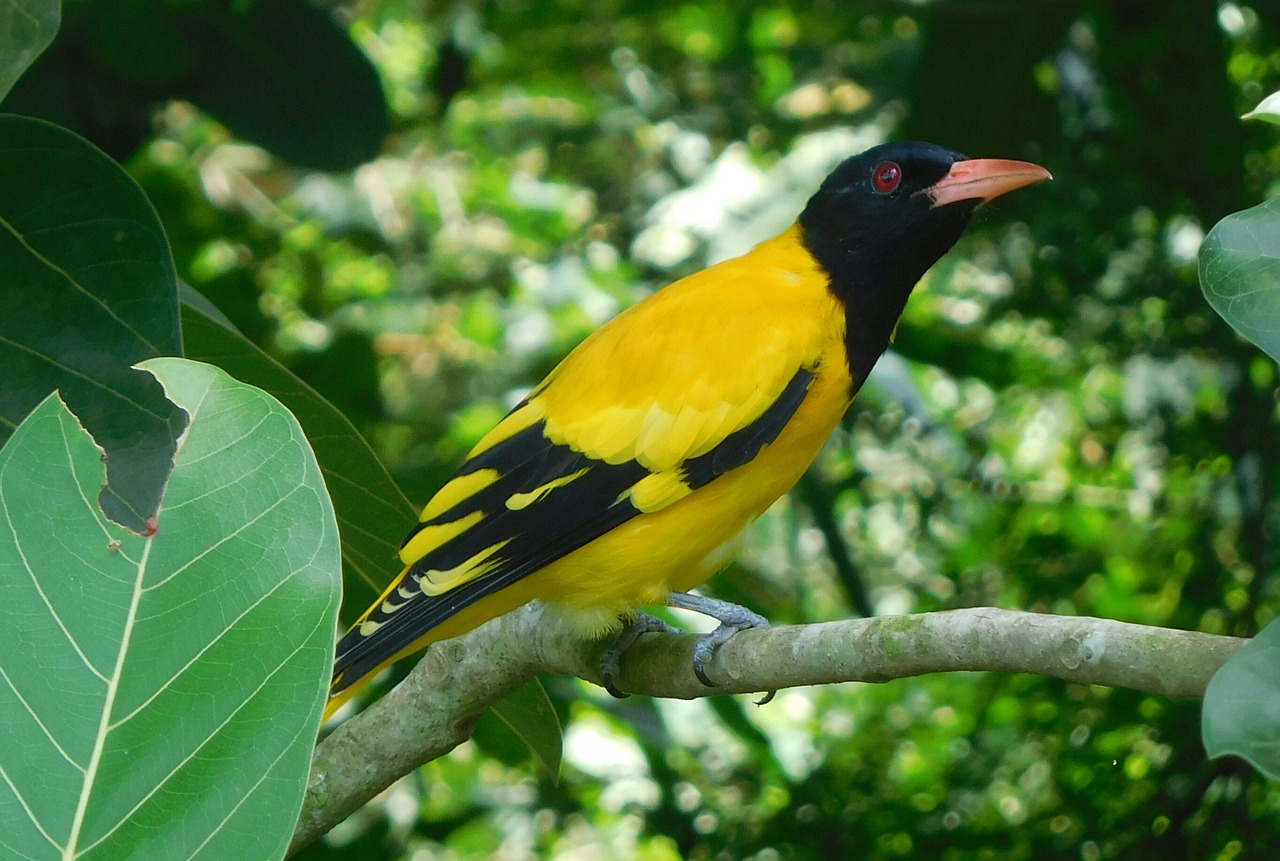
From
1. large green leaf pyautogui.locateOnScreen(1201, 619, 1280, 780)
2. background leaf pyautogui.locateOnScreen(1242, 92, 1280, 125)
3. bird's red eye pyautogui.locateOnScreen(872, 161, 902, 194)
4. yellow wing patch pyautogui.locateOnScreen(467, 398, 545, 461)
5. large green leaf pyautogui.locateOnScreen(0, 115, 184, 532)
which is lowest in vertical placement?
yellow wing patch pyautogui.locateOnScreen(467, 398, 545, 461)

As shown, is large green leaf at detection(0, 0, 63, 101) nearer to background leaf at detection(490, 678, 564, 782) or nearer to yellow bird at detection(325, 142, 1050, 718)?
yellow bird at detection(325, 142, 1050, 718)

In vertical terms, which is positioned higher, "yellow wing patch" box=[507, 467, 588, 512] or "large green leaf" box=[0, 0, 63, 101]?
"large green leaf" box=[0, 0, 63, 101]

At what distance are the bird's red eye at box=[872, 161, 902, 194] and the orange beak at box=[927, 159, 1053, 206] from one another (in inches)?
3.1

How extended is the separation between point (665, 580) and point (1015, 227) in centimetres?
177

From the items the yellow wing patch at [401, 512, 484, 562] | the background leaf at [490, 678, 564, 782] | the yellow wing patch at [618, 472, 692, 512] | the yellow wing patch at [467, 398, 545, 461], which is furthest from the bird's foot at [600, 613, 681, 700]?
the yellow wing patch at [467, 398, 545, 461]

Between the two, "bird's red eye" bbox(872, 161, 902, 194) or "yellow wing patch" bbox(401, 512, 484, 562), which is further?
"bird's red eye" bbox(872, 161, 902, 194)

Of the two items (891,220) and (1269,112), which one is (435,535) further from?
(1269,112)

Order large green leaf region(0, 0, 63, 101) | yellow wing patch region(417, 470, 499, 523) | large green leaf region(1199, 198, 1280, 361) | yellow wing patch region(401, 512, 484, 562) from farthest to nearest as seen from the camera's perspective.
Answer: yellow wing patch region(417, 470, 499, 523)
yellow wing patch region(401, 512, 484, 562)
large green leaf region(0, 0, 63, 101)
large green leaf region(1199, 198, 1280, 361)

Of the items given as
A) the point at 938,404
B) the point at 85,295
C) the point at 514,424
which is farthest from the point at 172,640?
the point at 938,404

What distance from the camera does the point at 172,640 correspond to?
4.00 ft

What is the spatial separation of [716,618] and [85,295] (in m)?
1.23

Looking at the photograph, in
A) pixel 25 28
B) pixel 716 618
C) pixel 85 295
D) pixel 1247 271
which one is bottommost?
pixel 716 618

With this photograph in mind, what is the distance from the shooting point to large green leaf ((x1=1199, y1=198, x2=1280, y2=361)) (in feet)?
4.45

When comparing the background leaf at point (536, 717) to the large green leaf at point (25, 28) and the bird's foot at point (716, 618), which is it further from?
the large green leaf at point (25, 28)
